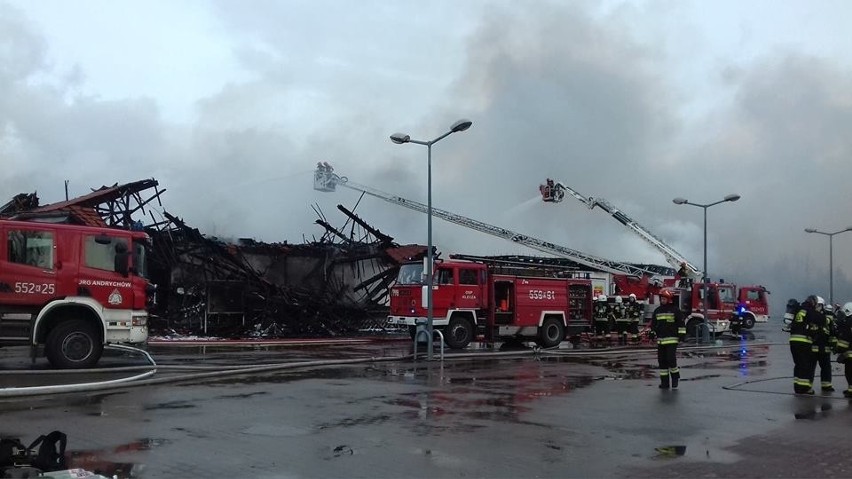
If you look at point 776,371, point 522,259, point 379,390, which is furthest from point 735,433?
point 522,259

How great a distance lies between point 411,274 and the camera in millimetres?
20438

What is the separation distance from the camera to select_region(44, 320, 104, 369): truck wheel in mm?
12258

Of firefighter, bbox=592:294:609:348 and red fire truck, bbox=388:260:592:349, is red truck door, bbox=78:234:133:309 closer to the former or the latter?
red fire truck, bbox=388:260:592:349

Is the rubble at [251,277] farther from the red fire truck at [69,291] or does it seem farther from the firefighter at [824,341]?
the firefighter at [824,341]

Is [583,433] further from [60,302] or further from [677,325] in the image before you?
[60,302]

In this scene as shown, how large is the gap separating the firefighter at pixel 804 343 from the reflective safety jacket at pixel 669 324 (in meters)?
1.62

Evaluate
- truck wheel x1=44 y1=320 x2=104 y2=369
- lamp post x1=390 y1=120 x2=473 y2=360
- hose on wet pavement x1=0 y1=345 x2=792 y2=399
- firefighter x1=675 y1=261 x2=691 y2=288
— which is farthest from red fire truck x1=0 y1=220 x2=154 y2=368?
firefighter x1=675 y1=261 x2=691 y2=288

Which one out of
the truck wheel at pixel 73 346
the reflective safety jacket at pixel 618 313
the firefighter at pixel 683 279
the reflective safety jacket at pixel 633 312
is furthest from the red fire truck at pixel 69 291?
the firefighter at pixel 683 279

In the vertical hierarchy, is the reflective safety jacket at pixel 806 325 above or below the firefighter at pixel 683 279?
below

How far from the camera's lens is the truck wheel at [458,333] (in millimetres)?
20547

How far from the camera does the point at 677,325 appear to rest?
1160 centimetres

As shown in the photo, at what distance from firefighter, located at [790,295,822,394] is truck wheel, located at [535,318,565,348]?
1197 centimetres

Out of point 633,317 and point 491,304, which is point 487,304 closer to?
point 491,304

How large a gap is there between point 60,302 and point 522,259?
26.5 meters
